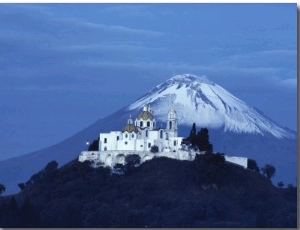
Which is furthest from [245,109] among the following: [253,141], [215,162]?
[215,162]

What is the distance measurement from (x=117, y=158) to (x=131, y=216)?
397 cm

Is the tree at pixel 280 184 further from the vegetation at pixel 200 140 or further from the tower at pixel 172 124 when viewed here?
the tower at pixel 172 124

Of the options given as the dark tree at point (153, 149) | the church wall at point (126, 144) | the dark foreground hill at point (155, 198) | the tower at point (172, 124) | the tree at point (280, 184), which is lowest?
the dark foreground hill at point (155, 198)

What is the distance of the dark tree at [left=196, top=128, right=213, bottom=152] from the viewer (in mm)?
62938

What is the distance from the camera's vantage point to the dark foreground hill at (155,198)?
58.9m

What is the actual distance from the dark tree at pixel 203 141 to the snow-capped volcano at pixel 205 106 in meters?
5.58

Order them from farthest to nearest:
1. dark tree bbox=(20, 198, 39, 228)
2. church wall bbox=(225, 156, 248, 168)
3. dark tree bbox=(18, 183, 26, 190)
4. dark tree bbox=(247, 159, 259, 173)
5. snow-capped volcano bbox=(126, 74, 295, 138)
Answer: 1. snow-capped volcano bbox=(126, 74, 295, 138)
2. dark tree bbox=(18, 183, 26, 190)
3. dark tree bbox=(247, 159, 259, 173)
4. church wall bbox=(225, 156, 248, 168)
5. dark tree bbox=(20, 198, 39, 228)

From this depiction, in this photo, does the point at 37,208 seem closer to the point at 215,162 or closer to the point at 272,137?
the point at 215,162

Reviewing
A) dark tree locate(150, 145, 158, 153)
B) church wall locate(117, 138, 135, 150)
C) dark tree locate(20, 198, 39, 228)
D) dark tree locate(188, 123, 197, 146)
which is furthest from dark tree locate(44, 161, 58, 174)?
dark tree locate(188, 123, 197, 146)

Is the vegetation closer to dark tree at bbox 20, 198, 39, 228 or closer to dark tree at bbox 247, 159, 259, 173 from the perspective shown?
dark tree at bbox 247, 159, 259, 173

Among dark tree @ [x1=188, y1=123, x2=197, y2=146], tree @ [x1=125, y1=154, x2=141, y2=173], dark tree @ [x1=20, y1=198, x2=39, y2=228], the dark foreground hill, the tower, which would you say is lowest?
dark tree @ [x1=20, y1=198, x2=39, y2=228]

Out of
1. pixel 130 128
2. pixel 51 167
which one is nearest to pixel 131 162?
pixel 130 128

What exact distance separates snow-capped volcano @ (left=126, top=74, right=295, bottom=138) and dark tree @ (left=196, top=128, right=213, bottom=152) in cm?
558

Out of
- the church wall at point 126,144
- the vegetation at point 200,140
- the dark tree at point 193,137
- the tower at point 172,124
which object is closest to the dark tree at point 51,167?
the church wall at point 126,144
